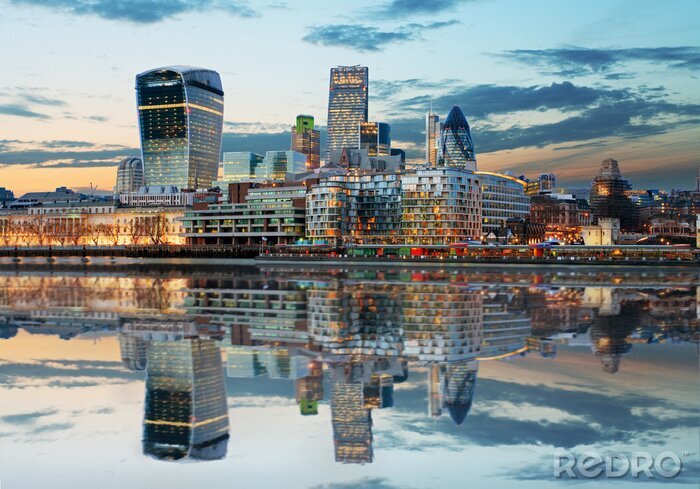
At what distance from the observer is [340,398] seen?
20.3 metres

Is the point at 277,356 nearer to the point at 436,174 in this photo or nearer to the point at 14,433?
the point at 14,433

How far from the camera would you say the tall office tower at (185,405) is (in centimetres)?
1644

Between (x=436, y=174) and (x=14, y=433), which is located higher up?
(x=436, y=174)

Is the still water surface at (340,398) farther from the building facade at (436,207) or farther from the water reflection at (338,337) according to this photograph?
the building facade at (436,207)

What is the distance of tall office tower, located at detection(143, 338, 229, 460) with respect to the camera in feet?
53.9

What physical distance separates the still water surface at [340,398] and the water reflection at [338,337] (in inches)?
4.5

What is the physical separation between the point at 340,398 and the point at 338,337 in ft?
37.0

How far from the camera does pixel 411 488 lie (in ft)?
45.0

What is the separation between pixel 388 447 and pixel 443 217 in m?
169

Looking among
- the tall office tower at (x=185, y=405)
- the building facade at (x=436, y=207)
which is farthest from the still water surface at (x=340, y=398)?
the building facade at (x=436, y=207)

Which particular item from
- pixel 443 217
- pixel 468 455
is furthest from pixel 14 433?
pixel 443 217

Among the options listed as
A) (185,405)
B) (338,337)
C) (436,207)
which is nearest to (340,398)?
(185,405)

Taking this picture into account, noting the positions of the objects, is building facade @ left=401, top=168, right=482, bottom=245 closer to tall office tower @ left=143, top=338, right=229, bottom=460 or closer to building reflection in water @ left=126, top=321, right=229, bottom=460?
building reflection in water @ left=126, top=321, right=229, bottom=460

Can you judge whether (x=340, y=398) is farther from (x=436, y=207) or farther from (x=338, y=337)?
(x=436, y=207)
